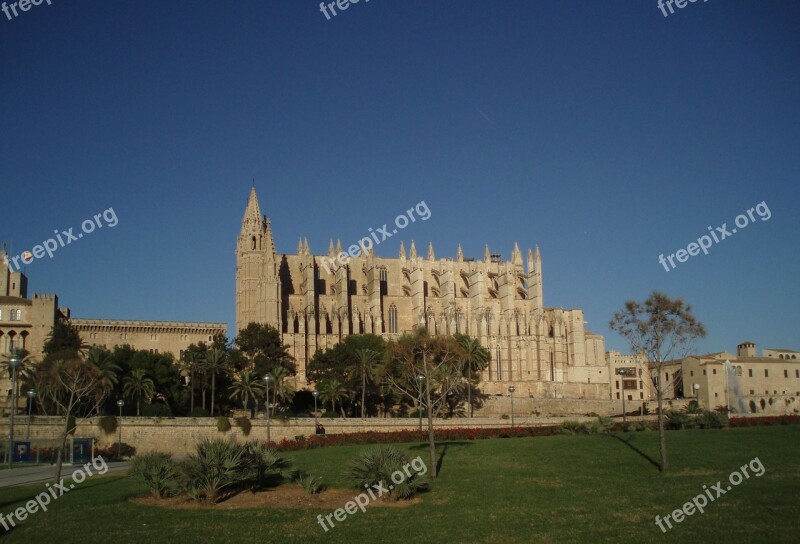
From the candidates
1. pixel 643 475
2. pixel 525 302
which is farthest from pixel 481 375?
pixel 643 475

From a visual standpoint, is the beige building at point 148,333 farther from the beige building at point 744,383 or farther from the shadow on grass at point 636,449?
the shadow on grass at point 636,449

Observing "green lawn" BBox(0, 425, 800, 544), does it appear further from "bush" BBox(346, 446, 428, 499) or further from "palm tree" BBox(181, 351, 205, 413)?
"palm tree" BBox(181, 351, 205, 413)

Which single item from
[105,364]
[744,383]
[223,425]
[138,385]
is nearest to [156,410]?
[138,385]

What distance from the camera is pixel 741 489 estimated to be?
759 inches

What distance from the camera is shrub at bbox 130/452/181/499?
19250 millimetres

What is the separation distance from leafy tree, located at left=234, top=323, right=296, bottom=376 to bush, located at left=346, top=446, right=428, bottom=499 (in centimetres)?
4497

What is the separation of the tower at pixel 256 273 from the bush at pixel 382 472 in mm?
53792

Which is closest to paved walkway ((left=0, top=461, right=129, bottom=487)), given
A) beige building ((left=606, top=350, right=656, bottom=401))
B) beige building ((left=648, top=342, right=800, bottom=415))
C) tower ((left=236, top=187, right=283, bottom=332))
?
tower ((left=236, top=187, right=283, bottom=332))

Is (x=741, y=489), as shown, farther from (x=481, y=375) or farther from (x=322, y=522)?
(x=481, y=375)

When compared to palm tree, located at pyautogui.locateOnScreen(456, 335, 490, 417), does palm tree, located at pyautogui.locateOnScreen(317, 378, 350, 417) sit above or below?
below

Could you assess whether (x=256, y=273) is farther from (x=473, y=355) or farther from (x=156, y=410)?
(x=156, y=410)

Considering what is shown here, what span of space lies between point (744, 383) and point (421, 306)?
32.0 meters

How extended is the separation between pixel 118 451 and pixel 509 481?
1095 inches

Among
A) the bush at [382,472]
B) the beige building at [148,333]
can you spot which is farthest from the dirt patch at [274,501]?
the beige building at [148,333]
